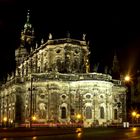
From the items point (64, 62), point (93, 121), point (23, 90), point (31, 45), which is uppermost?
point (31, 45)

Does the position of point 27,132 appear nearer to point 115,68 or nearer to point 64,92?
point 64,92

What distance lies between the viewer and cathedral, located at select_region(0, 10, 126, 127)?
76.8 metres

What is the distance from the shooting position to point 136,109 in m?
→ 107

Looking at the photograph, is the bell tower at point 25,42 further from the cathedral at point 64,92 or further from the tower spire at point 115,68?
the tower spire at point 115,68

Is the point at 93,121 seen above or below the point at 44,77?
below

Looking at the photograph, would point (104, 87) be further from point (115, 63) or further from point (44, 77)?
point (115, 63)

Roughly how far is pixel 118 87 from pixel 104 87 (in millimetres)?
9602

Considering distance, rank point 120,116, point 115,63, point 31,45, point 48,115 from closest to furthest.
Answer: point 48,115
point 120,116
point 31,45
point 115,63

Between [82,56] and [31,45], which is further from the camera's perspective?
[31,45]

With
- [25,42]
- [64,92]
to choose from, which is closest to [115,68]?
[25,42]

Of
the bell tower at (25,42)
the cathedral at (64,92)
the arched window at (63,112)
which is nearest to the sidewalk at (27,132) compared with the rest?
the cathedral at (64,92)

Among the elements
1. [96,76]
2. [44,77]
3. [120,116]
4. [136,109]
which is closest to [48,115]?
[44,77]

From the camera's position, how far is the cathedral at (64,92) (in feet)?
252

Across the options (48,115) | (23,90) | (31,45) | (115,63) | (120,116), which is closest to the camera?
(48,115)
